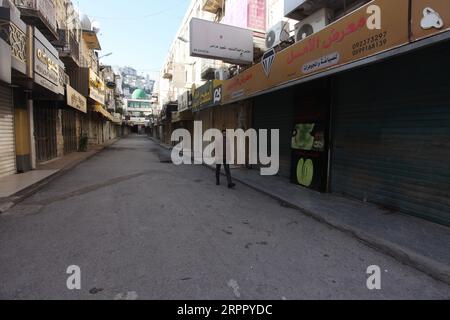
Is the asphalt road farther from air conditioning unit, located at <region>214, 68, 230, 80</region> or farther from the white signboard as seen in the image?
air conditioning unit, located at <region>214, 68, 230, 80</region>

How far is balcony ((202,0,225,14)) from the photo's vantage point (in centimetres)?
1582

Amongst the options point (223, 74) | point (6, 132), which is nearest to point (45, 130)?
point (6, 132)

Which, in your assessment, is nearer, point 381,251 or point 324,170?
point 381,251

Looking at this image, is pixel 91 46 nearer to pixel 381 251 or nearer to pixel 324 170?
pixel 324 170

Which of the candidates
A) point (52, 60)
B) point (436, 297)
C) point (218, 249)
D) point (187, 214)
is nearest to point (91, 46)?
point (52, 60)

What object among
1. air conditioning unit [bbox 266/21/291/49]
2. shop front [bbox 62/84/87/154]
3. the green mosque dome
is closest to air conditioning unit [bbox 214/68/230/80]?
air conditioning unit [bbox 266/21/291/49]

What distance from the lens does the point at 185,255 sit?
362 centimetres

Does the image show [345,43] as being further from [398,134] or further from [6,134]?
[6,134]

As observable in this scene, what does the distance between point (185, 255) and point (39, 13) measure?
11.3m

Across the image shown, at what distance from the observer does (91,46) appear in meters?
25.2

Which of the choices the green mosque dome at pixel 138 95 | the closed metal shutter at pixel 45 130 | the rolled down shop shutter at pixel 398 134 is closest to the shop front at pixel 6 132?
the closed metal shutter at pixel 45 130

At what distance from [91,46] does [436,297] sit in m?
28.9

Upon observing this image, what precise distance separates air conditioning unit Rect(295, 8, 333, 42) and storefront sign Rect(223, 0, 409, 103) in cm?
110

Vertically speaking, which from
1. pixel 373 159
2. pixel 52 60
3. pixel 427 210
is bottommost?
pixel 427 210
